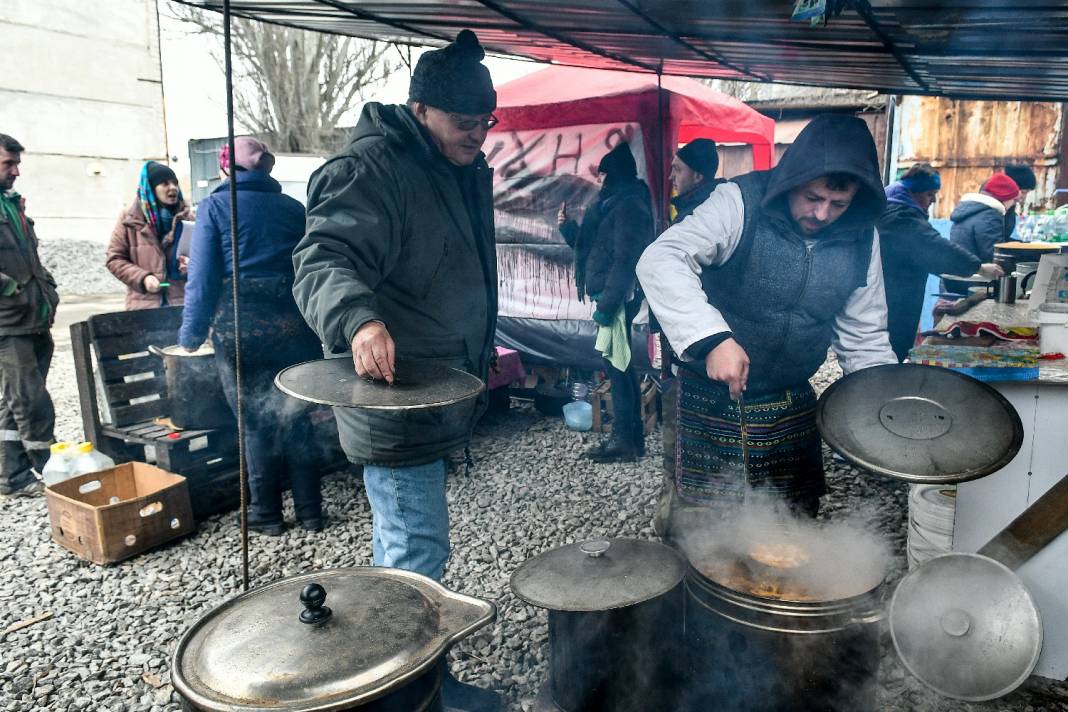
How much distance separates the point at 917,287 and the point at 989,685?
360 cm

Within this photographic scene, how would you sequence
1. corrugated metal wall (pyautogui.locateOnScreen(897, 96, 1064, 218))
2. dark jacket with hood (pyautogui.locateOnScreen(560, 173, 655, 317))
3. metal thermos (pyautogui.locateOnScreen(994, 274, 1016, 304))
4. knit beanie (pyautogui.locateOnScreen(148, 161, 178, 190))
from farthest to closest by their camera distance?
corrugated metal wall (pyautogui.locateOnScreen(897, 96, 1064, 218)), knit beanie (pyautogui.locateOnScreen(148, 161, 178, 190)), dark jacket with hood (pyautogui.locateOnScreen(560, 173, 655, 317)), metal thermos (pyautogui.locateOnScreen(994, 274, 1016, 304))

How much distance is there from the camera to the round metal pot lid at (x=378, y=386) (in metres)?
1.72

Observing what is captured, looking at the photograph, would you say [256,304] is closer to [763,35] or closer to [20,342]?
[20,342]

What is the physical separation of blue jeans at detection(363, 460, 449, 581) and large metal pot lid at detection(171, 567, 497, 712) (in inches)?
22.2

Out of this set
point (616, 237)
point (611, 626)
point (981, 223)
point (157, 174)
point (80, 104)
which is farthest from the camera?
point (80, 104)

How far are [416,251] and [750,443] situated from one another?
1618 mm

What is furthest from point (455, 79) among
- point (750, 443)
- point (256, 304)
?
point (256, 304)

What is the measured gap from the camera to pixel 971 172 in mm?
11266

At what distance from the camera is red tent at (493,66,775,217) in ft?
23.6

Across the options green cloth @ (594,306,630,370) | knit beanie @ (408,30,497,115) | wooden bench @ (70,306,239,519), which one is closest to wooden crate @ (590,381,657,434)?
green cloth @ (594,306,630,370)

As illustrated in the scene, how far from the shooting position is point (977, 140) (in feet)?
36.3

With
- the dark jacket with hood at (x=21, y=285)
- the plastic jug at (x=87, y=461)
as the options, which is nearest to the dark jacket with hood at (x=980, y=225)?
the plastic jug at (x=87, y=461)

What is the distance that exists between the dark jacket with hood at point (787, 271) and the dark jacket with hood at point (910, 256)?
245 centimetres

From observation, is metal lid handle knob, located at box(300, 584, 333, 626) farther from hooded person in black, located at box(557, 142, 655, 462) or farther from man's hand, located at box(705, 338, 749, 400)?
hooded person in black, located at box(557, 142, 655, 462)
